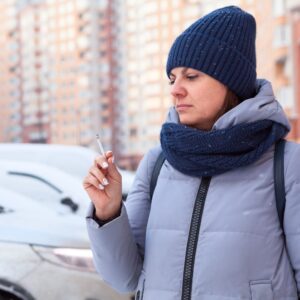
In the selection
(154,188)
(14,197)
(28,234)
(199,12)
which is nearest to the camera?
(154,188)

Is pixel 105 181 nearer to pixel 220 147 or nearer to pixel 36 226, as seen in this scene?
pixel 220 147

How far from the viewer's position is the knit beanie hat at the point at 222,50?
1.45 m

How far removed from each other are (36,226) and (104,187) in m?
1.19

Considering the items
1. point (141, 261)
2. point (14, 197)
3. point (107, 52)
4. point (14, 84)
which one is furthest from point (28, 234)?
point (14, 84)

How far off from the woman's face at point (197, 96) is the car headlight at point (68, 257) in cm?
120

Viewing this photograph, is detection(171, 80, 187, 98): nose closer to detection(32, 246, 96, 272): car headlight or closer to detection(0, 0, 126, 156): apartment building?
detection(32, 246, 96, 272): car headlight

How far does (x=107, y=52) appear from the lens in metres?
88.7

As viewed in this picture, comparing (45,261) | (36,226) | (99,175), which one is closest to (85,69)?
(36,226)

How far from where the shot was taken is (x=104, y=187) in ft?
4.69

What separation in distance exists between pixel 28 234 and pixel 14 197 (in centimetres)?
52

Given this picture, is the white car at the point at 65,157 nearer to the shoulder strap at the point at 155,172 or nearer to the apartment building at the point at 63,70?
the shoulder strap at the point at 155,172

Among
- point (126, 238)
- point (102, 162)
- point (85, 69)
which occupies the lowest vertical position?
point (85, 69)

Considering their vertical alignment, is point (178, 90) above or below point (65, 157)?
above

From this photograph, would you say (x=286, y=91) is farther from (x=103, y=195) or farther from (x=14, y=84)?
(x=14, y=84)
